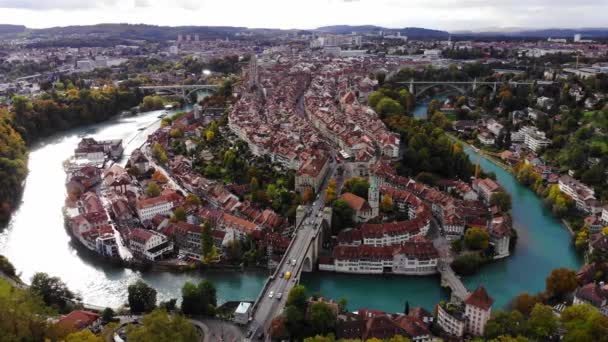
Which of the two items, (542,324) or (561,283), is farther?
(561,283)

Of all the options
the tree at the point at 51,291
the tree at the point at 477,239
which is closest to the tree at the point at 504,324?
the tree at the point at 477,239

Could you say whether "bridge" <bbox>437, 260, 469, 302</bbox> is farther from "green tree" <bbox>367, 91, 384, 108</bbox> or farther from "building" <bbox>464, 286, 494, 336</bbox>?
"green tree" <bbox>367, 91, 384, 108</bbox>

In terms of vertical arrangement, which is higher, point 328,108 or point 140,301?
point 328,108

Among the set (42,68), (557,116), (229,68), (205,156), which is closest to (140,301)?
(205,156)

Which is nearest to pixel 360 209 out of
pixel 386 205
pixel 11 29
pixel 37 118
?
pixel 386 205

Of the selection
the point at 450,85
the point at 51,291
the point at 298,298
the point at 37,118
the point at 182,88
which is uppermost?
the point at 450,85

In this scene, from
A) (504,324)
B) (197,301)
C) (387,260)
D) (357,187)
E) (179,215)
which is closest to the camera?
(504,324)

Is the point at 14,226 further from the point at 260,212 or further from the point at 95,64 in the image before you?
the point at 95,64

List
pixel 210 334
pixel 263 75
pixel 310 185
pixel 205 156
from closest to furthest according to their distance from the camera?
1. pixel 210 334
2. pixel 310 185
3. pixel 205 156
4. pixel 263 75

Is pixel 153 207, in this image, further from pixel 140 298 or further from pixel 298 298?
pixel 298 298
